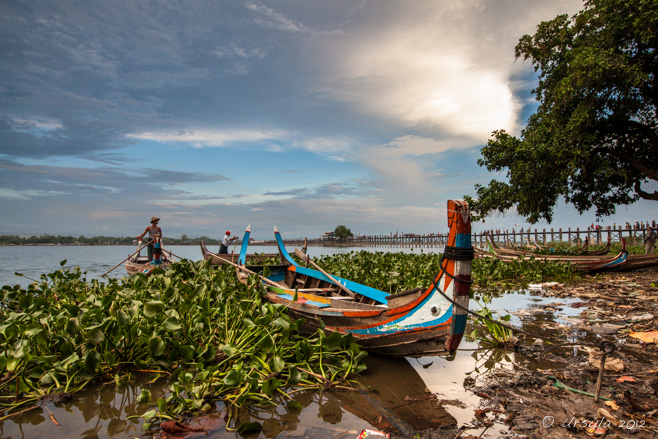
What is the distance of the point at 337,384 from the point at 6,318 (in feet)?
12.3

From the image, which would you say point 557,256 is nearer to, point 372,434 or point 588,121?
point 588,121

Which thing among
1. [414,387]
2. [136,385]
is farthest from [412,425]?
[136,385]

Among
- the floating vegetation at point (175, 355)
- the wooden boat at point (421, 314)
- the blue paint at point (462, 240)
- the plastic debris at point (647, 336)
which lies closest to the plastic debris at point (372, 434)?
the floating vegetation at point (175, 355)

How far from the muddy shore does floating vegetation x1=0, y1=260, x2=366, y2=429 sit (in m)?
1.20

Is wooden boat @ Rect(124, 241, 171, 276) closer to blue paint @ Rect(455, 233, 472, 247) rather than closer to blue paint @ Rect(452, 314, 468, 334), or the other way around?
blue paint @ Rect(452, 314, 468, 334)

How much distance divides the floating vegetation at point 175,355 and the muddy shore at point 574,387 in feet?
3.93

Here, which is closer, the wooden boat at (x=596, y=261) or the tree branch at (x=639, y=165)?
the wooden boat at (x=596, y=261)

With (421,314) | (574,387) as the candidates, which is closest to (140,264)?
(421,314)

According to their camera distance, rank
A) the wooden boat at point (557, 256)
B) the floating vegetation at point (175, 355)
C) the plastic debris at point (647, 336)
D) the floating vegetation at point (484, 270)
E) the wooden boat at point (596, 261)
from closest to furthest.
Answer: the floating vegetation at point (175, 355) → the plastic debris at point (647, 336) → the floating vegetation at point (484, 270) → the wooden boat at point (596, 261) → the wooden boat at point (557, 256)

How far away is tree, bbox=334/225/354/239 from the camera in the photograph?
6356 centimetres

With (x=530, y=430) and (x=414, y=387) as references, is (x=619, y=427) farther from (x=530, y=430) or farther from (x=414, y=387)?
(x=414, y=387)

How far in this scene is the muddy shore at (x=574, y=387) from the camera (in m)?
2.62

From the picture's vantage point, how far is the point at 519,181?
49.6 ft

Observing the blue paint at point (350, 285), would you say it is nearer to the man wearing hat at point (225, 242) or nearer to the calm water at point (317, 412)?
the calm water at point (317, 412)
